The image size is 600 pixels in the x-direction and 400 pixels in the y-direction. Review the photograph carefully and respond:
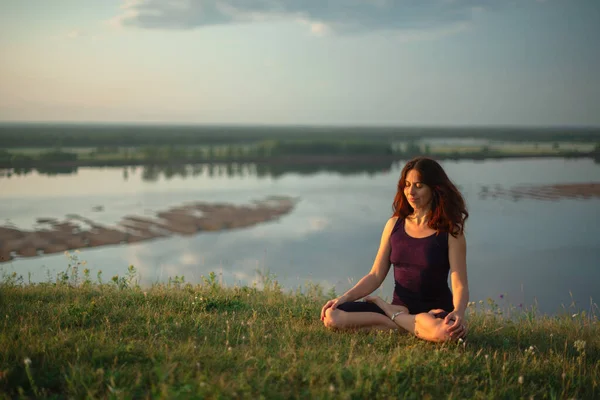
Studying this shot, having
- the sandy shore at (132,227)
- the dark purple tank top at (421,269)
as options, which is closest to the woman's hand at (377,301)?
the dark purple tank top at (421,269)

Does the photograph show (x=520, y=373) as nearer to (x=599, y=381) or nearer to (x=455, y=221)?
(x=599, y=381)

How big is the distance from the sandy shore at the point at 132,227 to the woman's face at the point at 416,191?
48.9ft

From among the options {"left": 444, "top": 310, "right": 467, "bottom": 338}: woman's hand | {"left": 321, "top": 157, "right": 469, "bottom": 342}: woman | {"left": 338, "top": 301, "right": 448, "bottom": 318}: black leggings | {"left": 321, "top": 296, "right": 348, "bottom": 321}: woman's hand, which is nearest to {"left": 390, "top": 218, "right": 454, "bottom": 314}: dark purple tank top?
{"left": 321, "top": 157, "right": 469, "bottom": 342}: woman

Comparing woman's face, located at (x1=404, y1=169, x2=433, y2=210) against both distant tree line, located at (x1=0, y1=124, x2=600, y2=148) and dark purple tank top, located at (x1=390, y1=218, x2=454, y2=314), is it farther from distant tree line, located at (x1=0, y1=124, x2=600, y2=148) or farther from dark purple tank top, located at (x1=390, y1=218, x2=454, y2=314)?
distant tree line, located at (x1=0, y1=124, x2=600, y2=148)

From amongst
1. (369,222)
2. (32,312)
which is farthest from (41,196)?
(32,312)

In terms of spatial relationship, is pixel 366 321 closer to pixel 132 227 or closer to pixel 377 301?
pixel 377 301

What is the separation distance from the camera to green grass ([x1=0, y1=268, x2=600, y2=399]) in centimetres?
344

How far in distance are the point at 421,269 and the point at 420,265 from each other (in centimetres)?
4

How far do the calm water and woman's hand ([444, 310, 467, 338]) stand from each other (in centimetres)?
403

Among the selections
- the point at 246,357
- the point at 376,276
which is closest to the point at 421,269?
the point at 376,276

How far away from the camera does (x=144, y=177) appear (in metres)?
39.9

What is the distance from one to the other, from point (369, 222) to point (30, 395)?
2217 centimetres

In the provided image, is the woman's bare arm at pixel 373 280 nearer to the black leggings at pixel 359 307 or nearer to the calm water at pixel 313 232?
the black leggings at pixel 359 307

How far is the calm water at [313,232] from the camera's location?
15320 mm
